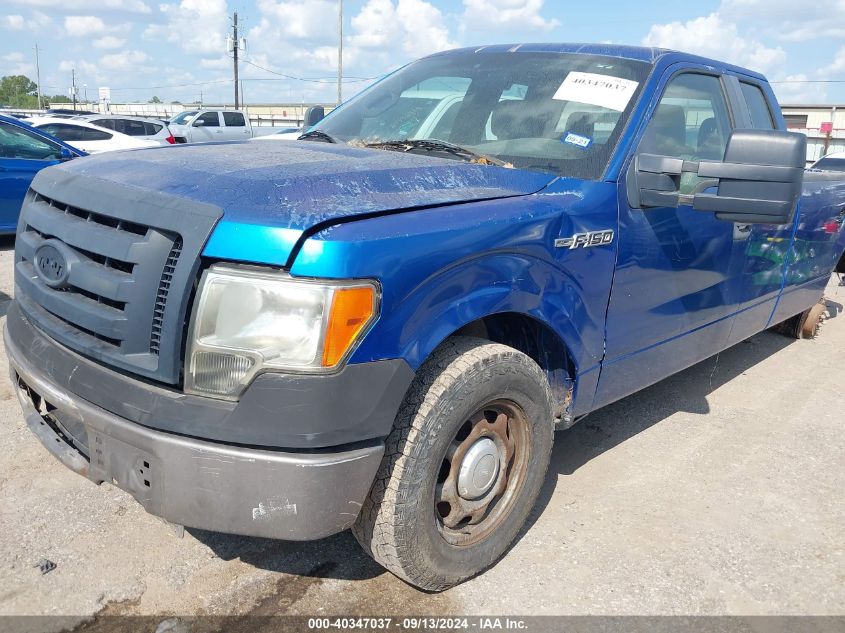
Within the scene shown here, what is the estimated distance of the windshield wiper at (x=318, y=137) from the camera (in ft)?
11.2

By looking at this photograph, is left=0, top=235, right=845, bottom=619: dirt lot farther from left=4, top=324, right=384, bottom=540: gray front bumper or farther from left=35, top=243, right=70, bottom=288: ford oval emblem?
left=35, top=243, right=70, bottom=288: ford oval emblem

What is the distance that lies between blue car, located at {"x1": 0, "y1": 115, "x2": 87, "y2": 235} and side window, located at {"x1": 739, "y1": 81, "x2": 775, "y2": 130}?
693 centimetres

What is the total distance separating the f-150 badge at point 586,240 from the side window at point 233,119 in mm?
25344

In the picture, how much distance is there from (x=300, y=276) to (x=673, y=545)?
2005 mm

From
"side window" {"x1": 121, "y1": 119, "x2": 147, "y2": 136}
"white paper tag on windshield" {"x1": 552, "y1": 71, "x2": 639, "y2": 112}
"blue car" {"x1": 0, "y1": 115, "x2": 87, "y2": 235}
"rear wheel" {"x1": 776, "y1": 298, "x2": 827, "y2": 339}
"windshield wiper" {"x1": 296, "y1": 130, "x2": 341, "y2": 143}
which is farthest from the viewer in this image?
"side window" {"x1": 121, "y1": 119, "x2": 147, "y2": 136}

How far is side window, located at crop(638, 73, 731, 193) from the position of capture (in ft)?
10.2

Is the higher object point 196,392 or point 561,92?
point 561,92

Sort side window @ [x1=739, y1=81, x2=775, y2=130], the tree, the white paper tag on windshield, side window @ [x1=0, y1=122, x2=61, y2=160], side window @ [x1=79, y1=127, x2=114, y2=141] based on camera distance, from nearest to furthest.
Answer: the white paper tag on windshield, side window @ [x1=739, y1=81, x2=775, y2=130], side window @ [x1=0, y1=122, x2=61, y2=160], side window @ [x1=79, y1=127, x2=114, y2=141], the tree

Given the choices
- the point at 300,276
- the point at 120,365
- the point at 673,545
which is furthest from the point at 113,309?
the point at 673,545

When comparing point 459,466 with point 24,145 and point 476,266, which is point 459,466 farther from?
point 24,145

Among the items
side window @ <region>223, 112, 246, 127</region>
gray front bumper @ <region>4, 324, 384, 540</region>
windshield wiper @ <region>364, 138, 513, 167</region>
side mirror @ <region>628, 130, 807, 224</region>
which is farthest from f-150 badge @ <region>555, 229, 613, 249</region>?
side window @ <region>223, 112, 246, 127</region>

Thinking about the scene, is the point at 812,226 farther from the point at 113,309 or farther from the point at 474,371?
the point at 113,309

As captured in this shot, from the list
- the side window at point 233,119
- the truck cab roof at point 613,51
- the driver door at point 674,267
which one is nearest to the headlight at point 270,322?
the driver door at point 674,267

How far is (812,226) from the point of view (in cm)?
479
